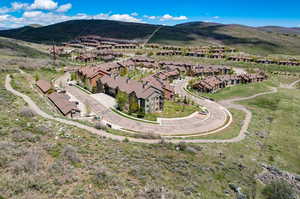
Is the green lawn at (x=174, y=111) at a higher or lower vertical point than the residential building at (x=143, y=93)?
lower

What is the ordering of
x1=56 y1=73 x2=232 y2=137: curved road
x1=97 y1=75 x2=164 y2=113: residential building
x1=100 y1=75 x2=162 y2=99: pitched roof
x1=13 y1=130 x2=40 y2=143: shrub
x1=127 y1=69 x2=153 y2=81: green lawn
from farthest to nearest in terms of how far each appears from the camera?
1. x1=127 y1=69 x2=153 y2=81: green lawn
2. x1=100 y1=75 x2=162 y2=99: pitched roof
3. x1=97 y1=75 x2=164 y2=113: residential building
4. x1=56 y1=73 x2=232 y2=137: curved road
5. x1=13 y1=130 x2=40 y2=143: shrub

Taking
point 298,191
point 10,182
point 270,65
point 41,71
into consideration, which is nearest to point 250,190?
point 298,191

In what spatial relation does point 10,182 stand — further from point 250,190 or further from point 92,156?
point 250,190

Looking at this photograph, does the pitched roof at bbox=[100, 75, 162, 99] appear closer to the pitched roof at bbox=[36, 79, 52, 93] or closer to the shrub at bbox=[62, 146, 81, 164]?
the pitched roof at bbox=[36, 79, 52, 93]

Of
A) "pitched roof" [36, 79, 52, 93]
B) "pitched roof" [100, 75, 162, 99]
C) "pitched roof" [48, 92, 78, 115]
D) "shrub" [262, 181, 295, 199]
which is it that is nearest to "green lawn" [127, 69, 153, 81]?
"pitched roof" [100, 75, 162, 99]

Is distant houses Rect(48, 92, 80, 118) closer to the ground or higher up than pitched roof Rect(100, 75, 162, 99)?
closer to the ground

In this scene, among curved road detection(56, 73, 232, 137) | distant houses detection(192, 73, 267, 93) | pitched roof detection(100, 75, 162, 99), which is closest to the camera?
curved road detection(56, 73, 232, 137)

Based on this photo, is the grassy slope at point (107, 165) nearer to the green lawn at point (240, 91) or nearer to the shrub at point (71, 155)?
the shrub at point (71, 155)

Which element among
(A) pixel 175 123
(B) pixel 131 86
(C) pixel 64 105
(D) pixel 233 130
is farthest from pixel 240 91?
(C) pixel 64 105

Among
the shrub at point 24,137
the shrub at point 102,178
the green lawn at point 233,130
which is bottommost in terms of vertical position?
the green lawn at point 233,130

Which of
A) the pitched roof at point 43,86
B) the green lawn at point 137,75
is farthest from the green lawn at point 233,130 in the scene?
the green lawn at point 137,75
